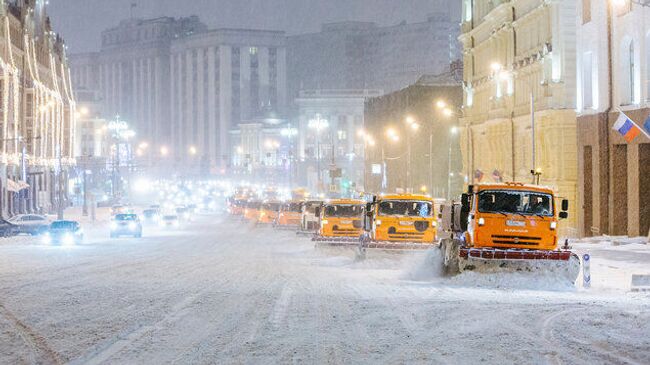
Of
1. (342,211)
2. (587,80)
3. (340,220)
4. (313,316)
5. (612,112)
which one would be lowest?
(313,316)

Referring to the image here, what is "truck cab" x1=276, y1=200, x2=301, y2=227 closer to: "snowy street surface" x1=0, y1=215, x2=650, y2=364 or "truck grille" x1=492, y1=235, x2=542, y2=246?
"snowy street surface" x1=0, y1=215, x2=650, y2=364

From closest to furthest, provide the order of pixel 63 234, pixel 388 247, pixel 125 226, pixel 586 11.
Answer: pixel 388 247
pixel 586 11
pixel 63 234
pixel 125 226

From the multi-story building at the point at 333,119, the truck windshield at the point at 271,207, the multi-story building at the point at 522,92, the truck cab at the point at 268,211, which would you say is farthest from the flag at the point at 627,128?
the multi-story building at the point at 333,119

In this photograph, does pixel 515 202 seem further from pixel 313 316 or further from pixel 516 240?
pixel 313 316

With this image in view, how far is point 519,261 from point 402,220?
10224mm

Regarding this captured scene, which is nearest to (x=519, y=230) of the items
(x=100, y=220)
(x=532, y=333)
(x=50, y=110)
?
(x=532, y=333)

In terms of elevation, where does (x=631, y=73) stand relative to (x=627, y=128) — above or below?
above

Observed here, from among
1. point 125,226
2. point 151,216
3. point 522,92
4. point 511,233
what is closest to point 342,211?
point 511,233

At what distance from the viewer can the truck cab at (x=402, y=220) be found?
34.8 m

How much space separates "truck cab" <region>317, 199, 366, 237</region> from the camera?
134ft

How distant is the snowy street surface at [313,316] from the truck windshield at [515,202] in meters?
2.06

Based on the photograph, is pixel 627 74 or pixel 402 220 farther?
pixel 627 74

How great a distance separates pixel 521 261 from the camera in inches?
979

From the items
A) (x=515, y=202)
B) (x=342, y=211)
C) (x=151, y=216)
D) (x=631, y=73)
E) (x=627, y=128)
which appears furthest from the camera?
(x=151, y=216)
